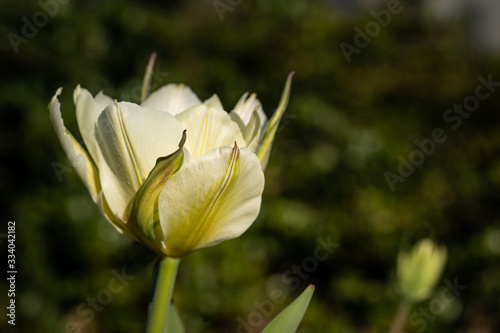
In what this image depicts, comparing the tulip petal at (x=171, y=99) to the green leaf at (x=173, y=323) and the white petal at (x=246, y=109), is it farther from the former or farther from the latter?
the green leaf at (x=173, y=323)

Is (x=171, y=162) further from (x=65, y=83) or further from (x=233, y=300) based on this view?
(x=65, y=83)

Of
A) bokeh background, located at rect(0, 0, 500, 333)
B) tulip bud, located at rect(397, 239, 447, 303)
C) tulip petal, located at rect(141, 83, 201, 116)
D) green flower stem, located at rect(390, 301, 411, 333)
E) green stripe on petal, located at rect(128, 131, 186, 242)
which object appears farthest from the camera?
bokeh background, located at rect(0, 0, 500, 333)

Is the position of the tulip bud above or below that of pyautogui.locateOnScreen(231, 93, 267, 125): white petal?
below

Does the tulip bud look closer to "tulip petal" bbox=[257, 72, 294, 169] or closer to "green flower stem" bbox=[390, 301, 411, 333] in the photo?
"green flower stem" bbox=[390, 301, 411, 333]

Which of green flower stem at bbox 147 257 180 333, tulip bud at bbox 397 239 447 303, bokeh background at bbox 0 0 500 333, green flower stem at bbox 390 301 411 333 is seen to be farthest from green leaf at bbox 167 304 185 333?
bokeh background at bbox 0 0 500 333

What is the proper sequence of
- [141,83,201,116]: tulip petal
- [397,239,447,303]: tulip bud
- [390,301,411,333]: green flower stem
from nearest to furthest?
[141,83,201,116]: tulip petal, [390,301,411,333]: green flower stem, [397,239,447,303]: tulip bud

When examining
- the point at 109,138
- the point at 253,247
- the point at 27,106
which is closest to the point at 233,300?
the point at 253,247
